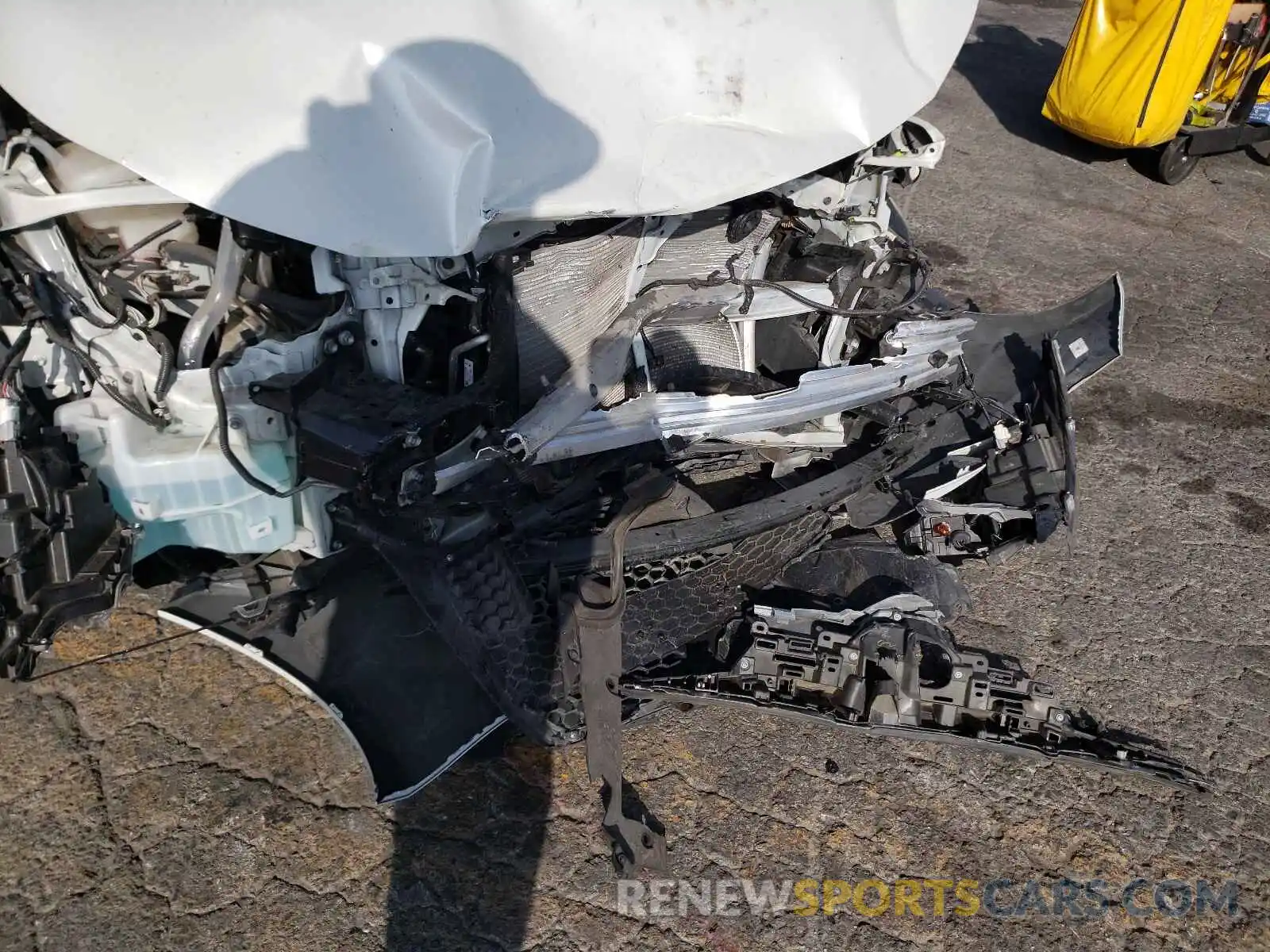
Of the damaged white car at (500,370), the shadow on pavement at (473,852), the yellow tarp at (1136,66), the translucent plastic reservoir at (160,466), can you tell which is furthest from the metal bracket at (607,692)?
the yellow tarp at (1136,66)

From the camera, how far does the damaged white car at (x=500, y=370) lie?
5.61 feet

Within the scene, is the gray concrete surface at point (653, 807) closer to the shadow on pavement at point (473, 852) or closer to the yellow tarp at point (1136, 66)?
the shadow on pavement at point (473, 852)

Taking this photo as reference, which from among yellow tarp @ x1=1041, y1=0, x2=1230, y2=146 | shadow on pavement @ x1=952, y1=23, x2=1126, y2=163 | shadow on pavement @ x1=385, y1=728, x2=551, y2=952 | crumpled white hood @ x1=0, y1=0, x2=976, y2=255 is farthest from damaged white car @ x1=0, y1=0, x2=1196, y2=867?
shadow on pavement @ x1=952, y1=23, x2=1126, y2=163

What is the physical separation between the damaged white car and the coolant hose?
0.01 m

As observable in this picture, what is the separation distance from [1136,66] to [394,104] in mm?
5442

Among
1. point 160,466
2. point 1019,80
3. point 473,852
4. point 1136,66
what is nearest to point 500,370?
point 160,466

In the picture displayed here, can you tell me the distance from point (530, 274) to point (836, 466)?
116cm

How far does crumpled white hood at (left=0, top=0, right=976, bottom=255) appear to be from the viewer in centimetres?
164

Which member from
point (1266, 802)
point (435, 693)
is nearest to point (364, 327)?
point (435, 693)

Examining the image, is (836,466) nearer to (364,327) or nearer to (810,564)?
(810,564)

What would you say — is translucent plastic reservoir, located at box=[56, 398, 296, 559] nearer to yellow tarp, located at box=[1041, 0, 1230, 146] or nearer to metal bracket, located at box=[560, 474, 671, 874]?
metal bracket, located at box=[560, 474, 671, 874]

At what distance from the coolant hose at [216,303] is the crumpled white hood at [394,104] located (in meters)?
A: 0.20

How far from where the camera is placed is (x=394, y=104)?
67.3 inches

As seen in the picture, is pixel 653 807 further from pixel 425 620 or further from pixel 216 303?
pixel 216 303
